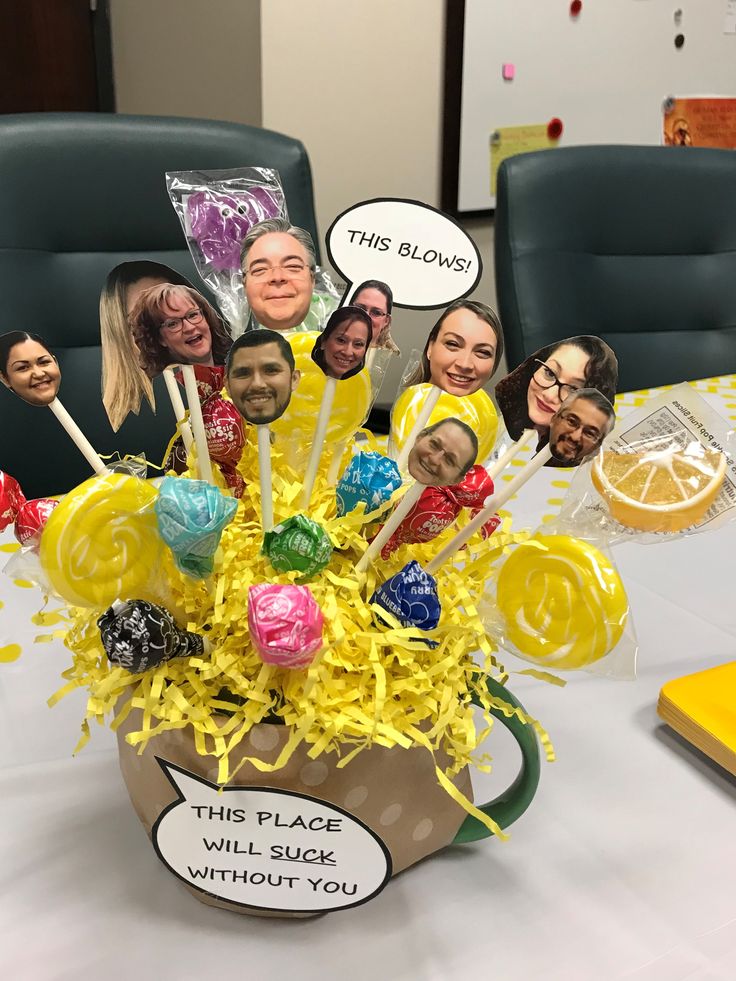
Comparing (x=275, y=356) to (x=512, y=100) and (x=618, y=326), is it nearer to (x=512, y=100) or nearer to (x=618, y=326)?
(x=618, y=326)

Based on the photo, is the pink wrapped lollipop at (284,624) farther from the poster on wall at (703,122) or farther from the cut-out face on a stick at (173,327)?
the poster on wall at (703,122)

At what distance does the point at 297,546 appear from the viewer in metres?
0.41

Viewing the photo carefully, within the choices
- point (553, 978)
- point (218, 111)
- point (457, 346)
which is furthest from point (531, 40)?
point (553, 978)

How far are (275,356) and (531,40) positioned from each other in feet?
7.67

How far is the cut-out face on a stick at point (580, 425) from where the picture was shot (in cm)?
39

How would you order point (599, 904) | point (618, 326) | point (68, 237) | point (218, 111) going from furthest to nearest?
point (218, 111) → point (618, 326) → point (68, 237) → point (599, 904)

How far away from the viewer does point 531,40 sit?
2346mm

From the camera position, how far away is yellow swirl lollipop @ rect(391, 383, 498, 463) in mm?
531

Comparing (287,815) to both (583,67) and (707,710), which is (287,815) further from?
(583,67)

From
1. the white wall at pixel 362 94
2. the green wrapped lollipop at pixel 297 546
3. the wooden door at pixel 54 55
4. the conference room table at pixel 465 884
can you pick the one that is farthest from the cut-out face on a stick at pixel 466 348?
the wooden door at pixel 54 55

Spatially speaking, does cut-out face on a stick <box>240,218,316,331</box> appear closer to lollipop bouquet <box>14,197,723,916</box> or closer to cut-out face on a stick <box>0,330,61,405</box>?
lollipop bouquet <box>14,197,723,916</box>

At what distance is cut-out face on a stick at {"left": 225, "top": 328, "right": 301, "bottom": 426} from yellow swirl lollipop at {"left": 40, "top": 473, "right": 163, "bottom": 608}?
0.21 feet

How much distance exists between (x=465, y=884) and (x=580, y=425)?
0.30m

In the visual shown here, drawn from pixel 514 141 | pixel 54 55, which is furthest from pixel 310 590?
pixel 54 55
